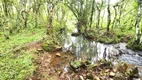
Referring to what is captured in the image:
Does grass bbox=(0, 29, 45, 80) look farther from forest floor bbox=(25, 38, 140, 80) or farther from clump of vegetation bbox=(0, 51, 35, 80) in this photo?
forest floor bbox=(25, 38, 140, 80)

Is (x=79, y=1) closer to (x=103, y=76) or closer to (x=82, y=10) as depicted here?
(x=82, y=10)

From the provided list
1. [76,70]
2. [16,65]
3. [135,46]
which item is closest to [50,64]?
[76,70]

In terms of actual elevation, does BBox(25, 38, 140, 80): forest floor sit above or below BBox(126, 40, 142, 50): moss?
below

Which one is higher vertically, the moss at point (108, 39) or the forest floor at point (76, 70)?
the moss at point (108, 39)

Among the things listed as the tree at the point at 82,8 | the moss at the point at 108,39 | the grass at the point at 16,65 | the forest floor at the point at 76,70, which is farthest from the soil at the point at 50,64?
the tree at the point at 82,8

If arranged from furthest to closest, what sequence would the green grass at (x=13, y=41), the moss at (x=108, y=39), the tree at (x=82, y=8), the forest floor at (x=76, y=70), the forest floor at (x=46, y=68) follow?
the tree at (x=82, y=8) < the moss at (x=108, y=39) < the green grass at (x=13, y=41) < the forest floor at (x=76, y=70) < the forest floor at (x=46, y=68)

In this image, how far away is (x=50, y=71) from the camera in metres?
10.8

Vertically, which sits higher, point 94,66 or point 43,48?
point 43,48

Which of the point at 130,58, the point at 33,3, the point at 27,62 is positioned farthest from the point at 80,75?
the point at 33,3

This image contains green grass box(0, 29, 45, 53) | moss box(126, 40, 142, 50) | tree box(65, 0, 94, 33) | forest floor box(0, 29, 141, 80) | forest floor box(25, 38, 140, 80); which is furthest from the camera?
tree box(65, 0, 94, 33)

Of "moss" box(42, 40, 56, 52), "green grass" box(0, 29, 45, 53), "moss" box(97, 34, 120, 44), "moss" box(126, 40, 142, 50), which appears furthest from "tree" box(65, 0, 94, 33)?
"moss" box(42, 40, 56, 52)

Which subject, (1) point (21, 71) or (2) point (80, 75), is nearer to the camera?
(1) point (21, 71)

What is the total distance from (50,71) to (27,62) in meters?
1.84

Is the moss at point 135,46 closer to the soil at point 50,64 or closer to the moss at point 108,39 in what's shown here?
the moss at point 108,39
